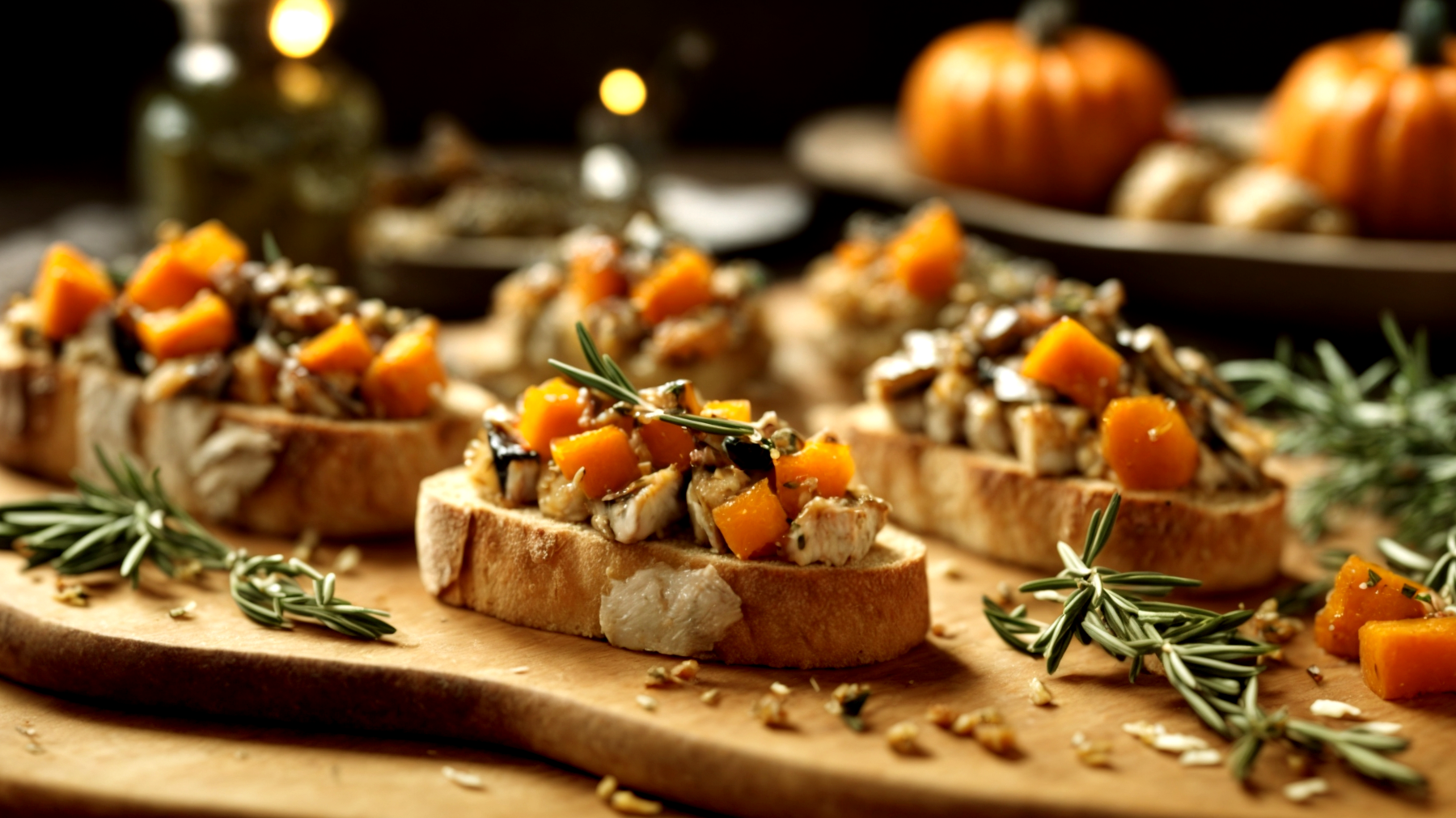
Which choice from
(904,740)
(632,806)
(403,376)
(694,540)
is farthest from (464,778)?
(403,376)

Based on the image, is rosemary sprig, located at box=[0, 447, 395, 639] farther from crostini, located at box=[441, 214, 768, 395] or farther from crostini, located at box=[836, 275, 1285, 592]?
crostini, located at box=[836, 275, 1285, 592]

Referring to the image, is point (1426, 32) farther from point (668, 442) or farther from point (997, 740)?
point (997, 740)

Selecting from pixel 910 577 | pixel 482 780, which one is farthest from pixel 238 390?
pixel 910 577

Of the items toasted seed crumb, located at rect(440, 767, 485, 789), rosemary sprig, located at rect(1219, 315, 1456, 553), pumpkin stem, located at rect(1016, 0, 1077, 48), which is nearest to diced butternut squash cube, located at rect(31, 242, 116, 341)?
toasted seed crumb, located at rect(440, 767, 485, 789)

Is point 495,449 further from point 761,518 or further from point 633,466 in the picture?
point 761,518

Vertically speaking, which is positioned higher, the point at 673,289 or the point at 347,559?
the point at 673,289

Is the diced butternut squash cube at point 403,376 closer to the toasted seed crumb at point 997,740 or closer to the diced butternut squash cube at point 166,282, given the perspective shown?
the diced butternut squash cube at point 166,282

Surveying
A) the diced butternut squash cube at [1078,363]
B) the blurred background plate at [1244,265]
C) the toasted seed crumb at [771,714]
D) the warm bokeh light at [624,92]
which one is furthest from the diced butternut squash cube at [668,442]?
the warm bokeh light at [624,92]
